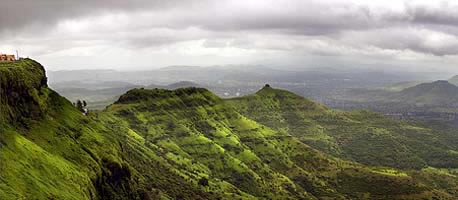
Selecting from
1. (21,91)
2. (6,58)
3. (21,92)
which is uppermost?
(6,58)

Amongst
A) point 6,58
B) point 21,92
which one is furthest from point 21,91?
point 6,58

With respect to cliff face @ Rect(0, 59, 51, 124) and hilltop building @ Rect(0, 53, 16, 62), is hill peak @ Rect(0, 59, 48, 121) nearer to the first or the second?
cliff face @ Rect(0, 59, 51, 124)

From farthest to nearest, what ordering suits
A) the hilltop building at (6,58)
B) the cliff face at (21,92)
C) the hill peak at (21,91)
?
the hilltop building at (6,58), the hill peak at (21,91), the cliff face at (21,92)

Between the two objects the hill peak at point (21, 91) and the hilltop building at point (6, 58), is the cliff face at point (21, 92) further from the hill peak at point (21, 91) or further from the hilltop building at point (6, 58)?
the hilltop building at point (6, 58)

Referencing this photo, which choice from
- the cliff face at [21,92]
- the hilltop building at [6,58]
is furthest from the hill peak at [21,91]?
the hilltop building at [6,58]

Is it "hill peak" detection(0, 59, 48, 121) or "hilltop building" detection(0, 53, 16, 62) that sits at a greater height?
"hilltop building" detection(0, 53, 16, 62)

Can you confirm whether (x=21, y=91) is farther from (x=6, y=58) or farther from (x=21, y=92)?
(x=6, y=58)

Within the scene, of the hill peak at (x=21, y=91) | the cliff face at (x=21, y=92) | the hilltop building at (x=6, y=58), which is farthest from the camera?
the hilltop building at (x=6, y=58)

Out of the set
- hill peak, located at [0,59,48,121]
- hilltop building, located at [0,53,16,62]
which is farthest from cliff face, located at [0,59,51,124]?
hilltop building, located at [0,53,16,62]
